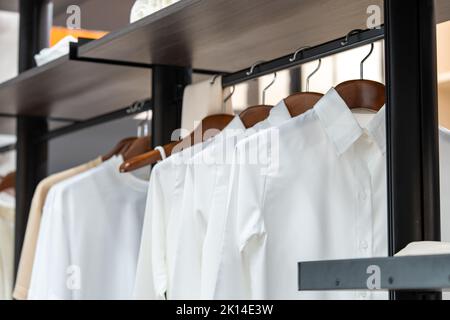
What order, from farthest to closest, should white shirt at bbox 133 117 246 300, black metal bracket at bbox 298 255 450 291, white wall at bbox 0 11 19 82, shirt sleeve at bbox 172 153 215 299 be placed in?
white wall at bbox 0 11 19 82, white shirt at bbox 133 117 246 300, shirt sleeve at bbox 172 153 215 299, black metal bracket at bbox 298 255 450 291

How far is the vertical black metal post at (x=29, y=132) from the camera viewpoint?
3367 millimetres

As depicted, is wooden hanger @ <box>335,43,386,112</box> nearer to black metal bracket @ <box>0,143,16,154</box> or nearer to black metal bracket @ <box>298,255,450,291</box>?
black metal bracket @ <box>298,255,450,291</box>

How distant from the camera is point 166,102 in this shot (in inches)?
99.9

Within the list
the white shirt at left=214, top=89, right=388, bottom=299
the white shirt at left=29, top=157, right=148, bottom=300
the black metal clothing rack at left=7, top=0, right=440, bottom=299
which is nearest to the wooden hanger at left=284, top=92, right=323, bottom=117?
the white shirt at left=214, top=89, right=388, bottom=299

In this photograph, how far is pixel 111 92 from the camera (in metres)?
2.99

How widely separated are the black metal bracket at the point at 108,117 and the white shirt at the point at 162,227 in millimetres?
407

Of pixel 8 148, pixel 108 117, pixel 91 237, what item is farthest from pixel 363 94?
pixel 8 148

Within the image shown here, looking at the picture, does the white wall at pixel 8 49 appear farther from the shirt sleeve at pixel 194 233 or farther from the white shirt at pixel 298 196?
the white shirt at pixel 298 196

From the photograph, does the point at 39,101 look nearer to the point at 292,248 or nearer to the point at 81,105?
the point at 81,105

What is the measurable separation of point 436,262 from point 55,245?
1.79 metres

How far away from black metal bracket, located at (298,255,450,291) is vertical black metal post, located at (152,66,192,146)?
1.37m

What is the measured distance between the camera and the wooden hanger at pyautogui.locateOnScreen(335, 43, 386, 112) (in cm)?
194

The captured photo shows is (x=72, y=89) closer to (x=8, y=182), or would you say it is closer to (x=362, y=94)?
(x=8, y=182)

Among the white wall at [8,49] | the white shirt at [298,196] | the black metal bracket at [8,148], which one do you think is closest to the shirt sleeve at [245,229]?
the white shirt at [298,196]
